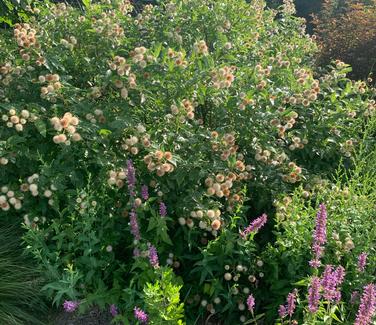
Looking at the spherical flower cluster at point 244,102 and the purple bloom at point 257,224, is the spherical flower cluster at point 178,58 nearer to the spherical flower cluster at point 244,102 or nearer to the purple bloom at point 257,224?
the spherical flower cluster at point 244,102

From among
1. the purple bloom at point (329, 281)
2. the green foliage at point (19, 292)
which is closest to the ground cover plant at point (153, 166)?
the green foliage at point (19, 292)

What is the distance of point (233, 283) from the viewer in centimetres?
290

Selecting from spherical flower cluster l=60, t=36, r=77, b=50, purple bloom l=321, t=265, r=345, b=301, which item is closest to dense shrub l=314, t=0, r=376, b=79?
spherical flower cluster l=60, t=36, r=77, b=50

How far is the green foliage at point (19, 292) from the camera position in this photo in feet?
9.42

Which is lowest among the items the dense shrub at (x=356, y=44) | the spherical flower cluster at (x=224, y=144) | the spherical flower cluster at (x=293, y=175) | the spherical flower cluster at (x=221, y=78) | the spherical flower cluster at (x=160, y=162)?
the dense shrub at (x=356, y=44)

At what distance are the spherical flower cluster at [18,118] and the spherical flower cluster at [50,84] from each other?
0.16m

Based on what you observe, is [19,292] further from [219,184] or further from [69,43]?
[69,43]

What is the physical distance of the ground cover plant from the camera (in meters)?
2.75

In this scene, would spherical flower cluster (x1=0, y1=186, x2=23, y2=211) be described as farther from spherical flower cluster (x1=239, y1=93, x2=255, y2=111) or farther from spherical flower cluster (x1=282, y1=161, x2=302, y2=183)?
spherical flower cluster (x1=282, y1=161, x2=302, y2=183)

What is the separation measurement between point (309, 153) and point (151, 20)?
1.66m

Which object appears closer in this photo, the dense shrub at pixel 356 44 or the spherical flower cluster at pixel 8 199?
the spherical flower cluster at pixel 8 199

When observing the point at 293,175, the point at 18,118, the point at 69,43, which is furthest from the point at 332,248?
the point at 69,43

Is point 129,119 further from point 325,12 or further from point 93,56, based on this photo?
point 325,12

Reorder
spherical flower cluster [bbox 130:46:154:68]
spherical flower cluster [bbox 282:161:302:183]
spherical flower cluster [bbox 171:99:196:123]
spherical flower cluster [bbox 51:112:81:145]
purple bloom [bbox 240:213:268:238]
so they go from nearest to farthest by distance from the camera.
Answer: purple bloom [bbox 240:213:268:238] → spherical flower cluster [bbox 51:112:81:145] → spherical flower cluster [bbox 171:99:196:123] → spherical flower cluster [bbox 130:46:154:68] → spherical flower cluster [bbox 282:161:302:183]
